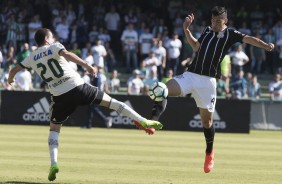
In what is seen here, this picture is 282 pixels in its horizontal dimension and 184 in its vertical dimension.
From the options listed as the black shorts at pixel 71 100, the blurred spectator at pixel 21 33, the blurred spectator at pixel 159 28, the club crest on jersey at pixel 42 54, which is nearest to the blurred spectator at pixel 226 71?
the blurred spectator at pixel 159 28

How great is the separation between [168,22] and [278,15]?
4619 millimetres

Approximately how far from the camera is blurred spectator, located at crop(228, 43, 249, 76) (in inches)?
1204

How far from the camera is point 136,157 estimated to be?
17.1m

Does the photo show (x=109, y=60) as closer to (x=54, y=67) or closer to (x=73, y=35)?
(x=73, y=35)

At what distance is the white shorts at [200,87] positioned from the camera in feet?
44.1

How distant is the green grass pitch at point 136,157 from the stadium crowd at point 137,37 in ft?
14.4

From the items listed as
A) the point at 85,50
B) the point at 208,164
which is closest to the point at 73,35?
the point at 85,50

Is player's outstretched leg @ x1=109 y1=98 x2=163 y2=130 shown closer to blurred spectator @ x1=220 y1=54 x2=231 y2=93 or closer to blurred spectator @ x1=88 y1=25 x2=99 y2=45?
blurred spectator @ x1=220 y1=54 x2=231 y2=93

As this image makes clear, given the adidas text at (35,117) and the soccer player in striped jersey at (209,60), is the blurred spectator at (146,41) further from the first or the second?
the soccer player in striped jersey at (209,60)

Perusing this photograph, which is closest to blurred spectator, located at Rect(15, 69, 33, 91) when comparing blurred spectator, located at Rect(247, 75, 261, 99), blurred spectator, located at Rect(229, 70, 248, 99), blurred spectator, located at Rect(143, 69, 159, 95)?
blurred spectator, located at Rect(143, 69, 159, 95)

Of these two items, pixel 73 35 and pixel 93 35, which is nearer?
pixel 73 35

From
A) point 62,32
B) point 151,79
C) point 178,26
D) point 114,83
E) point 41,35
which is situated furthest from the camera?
point 178,26

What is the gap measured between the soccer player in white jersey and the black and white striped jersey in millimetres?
1323

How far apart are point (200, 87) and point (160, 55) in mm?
17671
